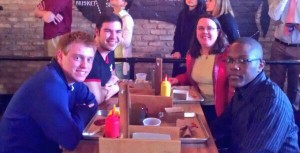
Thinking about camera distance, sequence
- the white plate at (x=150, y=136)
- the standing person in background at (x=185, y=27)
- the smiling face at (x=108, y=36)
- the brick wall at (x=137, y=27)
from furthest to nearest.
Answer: the brick wall at (x=137, y=27) < the standing person in background at (x=185, y=27) < the smiling face at (x=108, y=36) < the white plate at (x=150, y=136)

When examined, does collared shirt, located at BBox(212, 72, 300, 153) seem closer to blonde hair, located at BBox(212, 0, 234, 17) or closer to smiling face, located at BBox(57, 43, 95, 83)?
smiling face, located at BBox(57, 43, 95, 83)

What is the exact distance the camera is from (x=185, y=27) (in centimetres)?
417

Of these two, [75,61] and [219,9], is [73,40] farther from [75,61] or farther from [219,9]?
[219,9]

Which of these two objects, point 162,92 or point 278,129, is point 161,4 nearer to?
point 162,92

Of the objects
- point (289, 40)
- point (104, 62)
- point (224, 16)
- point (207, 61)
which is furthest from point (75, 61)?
point (289, 40)

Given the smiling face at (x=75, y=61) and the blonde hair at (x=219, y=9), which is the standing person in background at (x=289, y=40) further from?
the smiling face at (x=75, y=61)

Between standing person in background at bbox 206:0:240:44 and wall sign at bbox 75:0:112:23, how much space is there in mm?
1831

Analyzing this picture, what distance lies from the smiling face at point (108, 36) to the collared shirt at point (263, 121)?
1036mm

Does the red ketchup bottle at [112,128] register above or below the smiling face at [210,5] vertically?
below

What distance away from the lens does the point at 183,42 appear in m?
4.21

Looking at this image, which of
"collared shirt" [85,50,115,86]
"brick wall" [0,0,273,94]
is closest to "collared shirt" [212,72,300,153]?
"collared shirt" [85,50,115,86]

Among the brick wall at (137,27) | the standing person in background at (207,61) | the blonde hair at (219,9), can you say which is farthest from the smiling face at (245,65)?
the brick wall at (137,27)

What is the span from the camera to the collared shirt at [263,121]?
2062 mm

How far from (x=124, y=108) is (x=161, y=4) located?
3.58 m
